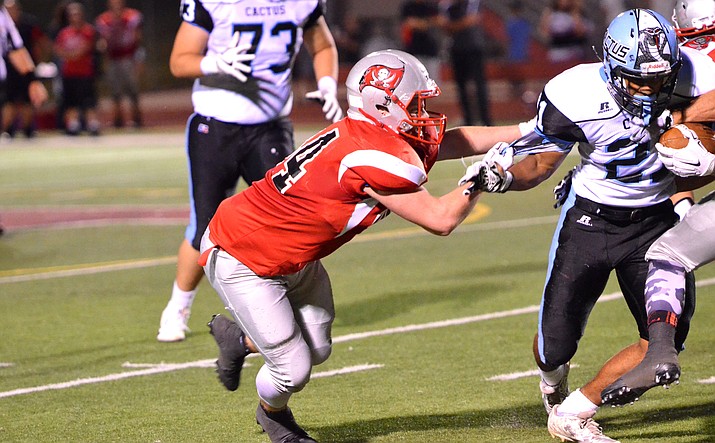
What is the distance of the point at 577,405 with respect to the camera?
165 inches

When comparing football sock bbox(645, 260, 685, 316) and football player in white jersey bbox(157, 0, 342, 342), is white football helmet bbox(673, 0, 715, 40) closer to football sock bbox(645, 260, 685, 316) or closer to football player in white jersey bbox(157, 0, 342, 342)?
football sock bbox(645, 260, 685, 316)

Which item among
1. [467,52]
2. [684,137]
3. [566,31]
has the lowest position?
[566,31]

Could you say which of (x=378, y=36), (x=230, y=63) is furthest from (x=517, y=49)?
(x=230, y=63)

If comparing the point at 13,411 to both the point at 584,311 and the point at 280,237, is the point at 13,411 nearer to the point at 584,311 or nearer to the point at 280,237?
the point at 280,237

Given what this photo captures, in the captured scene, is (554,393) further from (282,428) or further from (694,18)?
(694,18)

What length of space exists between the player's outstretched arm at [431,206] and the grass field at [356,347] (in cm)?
91

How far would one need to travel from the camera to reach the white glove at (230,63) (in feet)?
19.3

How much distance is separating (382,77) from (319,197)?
1.39 ft

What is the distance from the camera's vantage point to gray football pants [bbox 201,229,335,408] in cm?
412

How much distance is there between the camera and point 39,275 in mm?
8062

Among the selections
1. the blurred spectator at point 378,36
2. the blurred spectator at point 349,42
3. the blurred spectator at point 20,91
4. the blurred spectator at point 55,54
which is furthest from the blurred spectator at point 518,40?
the blurred spectator at point 20,91

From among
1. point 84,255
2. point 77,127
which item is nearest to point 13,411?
point 84,255

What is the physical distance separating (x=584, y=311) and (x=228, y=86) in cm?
254

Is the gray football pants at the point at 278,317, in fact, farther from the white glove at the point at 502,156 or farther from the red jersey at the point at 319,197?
the white glove at the point at 502,156
